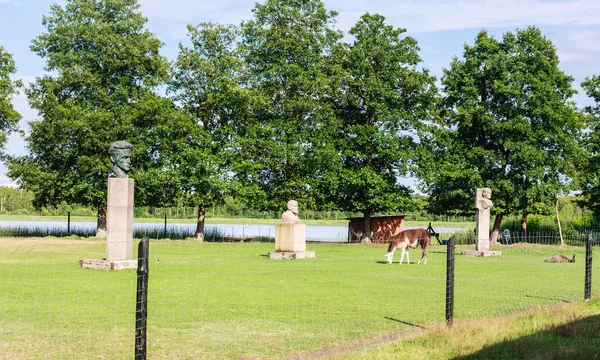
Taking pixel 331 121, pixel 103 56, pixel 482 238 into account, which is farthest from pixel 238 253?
pixel 103 56

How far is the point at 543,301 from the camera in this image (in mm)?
15531

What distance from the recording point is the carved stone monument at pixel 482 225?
33344mm

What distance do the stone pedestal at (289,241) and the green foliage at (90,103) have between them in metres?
17.5

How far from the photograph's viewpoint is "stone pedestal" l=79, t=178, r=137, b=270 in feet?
72.1

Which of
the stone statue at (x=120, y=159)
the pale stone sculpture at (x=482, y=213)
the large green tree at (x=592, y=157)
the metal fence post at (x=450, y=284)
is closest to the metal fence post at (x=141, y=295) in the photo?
the metal fence post at (x=450, y=284)

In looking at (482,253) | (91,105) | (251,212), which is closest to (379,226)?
(482,253)

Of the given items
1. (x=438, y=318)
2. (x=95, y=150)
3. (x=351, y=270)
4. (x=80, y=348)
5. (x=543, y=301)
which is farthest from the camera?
(x=95, y=150)

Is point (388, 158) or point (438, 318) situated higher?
point (388, 158)

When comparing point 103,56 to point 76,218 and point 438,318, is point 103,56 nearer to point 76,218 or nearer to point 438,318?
point 438,318

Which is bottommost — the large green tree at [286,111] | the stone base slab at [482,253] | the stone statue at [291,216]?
the stone base slab at [482,253]

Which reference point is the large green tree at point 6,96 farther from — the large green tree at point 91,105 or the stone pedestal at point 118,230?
the stone pedestal at point 118,230

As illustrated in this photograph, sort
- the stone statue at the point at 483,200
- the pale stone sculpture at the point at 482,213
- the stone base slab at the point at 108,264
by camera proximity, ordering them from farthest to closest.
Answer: the stone statue at the point at 483,200, the pale stone sculpture at the point at 482,213, the stone base slab at the point at 108,264

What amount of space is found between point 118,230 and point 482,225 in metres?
18.7

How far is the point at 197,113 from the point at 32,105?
10514 mm
